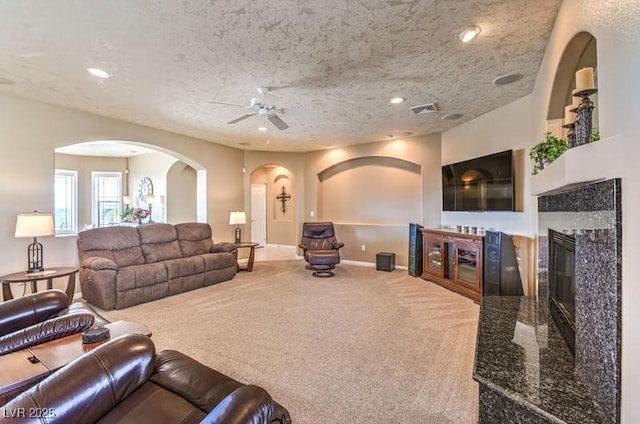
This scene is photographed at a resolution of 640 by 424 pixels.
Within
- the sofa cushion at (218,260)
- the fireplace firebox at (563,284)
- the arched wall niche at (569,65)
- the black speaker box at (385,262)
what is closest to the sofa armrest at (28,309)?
the sofa cushion at (218,260)

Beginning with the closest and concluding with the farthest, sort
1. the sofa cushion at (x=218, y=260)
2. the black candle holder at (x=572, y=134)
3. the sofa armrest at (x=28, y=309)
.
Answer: the black candle holder at (x=572, y=134), the sofa armrest at (x=28, y=309), the sofa cushion at (x=218, y=260)

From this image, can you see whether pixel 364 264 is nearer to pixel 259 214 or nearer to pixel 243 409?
pixel 259 214

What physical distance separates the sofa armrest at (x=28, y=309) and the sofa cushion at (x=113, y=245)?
213cm

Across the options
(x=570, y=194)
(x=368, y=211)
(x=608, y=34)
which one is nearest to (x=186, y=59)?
(x=608, y=34)

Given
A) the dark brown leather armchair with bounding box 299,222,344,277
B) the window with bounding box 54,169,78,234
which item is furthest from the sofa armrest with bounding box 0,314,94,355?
the window with bounding box 54,169,78,234

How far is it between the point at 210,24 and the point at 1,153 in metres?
3.48

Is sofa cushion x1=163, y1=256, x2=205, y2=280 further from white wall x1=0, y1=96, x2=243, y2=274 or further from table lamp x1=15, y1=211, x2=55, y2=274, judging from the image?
table lamp x1=15, y1=211, x2=55, y2=274

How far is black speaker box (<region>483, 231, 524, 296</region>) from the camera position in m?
3.91

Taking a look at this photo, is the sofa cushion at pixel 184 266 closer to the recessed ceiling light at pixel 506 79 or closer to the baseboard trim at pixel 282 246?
the baseboard trim at pixel 282 246

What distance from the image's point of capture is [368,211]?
704 cm

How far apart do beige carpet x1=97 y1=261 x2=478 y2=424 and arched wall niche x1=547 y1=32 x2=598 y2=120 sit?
2255 millimetres

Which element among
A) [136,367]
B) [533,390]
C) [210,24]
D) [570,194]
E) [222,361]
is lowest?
[222,361]

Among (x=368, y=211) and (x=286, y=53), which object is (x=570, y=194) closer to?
(x=286, y=53)

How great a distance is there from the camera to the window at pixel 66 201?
815cm
